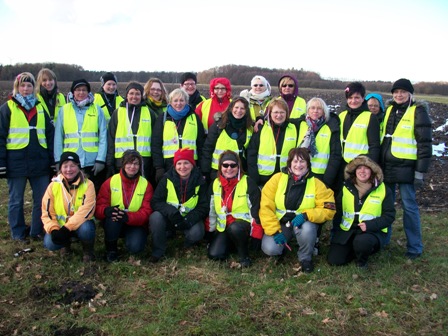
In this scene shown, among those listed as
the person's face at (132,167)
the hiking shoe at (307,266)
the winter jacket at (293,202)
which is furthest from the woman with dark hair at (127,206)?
the hiking shoe at (307,266)

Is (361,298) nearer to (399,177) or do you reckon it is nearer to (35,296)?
(399,177)

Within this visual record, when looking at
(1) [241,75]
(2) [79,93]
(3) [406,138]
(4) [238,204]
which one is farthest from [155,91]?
(1) [241,75]

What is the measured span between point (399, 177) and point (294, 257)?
6.40ft

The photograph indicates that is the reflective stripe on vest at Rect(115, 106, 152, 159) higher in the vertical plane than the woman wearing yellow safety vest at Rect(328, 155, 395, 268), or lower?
higher

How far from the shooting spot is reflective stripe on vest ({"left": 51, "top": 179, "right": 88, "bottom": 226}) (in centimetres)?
579

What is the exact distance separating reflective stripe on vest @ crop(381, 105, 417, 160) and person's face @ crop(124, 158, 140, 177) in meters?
3.77

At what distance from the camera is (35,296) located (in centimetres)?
507

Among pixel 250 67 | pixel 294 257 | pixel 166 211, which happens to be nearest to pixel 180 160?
pixel 166 211

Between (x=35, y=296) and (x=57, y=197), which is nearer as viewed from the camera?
(x=35, y=296)

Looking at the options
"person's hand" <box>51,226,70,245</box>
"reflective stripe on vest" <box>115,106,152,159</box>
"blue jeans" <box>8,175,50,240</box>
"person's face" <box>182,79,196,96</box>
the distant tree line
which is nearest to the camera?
"person's hand" <box>51,226,70,245</box>

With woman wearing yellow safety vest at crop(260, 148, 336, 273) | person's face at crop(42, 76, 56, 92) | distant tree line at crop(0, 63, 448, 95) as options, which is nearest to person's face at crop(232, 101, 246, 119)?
woman wearing yellow safety vest at crop(260, 148, 336, 273)

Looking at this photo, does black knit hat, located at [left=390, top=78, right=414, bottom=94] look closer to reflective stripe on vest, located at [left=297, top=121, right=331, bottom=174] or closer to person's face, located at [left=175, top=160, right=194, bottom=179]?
reflective stripe on vest, located at [left=297, top=121, right=331, bottom=174]

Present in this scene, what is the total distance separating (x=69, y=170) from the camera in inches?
225

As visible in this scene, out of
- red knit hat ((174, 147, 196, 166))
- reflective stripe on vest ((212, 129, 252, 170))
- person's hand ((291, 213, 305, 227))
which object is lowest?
person's hand ((291, 213, 305, 227))
